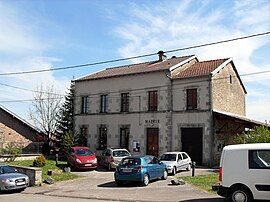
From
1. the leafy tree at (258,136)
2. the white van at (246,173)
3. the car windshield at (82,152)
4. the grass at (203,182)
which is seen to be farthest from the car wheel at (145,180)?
the car windshield at (82,152)

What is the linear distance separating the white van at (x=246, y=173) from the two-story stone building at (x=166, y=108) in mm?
15324

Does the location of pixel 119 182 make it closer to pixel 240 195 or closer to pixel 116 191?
A: pixel 116 191

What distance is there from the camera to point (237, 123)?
2927cm

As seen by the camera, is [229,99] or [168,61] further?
[168,61]

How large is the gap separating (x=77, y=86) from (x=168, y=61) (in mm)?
9683

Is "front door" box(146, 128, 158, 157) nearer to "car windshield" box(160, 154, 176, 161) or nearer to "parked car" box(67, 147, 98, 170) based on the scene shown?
"parked car" box(67, 147, 98, 170)

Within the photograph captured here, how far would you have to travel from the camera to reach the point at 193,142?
29.0 meters

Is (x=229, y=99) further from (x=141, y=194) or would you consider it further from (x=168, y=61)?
(x=141, y=194)

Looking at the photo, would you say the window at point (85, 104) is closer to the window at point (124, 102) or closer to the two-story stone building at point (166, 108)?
the two-story stone building at point (166, 108)

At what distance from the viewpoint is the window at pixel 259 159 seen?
11.7 metres

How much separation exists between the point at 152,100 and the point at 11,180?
1659 cm

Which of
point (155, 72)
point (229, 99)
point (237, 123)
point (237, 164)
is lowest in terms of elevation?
point (237, 164)

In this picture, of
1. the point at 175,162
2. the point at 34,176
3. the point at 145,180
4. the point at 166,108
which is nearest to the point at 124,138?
the point at 166,108

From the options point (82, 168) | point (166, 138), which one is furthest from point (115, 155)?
point (166, 138)
